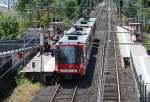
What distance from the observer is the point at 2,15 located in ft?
156

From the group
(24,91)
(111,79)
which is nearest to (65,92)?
(24,91)

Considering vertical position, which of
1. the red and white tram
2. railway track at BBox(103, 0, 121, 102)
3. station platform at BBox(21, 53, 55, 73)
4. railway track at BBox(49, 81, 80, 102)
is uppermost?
the red and white tram

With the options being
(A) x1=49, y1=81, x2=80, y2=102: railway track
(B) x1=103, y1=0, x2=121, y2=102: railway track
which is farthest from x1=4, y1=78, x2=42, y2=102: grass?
(B) x1=103, y1=0, x2=121, y2=102: railway track

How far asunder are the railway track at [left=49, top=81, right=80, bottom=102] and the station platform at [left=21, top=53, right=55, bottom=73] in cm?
166

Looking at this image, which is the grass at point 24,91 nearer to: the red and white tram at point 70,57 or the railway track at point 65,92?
the railway track at point 65,92

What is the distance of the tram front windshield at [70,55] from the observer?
33500 millimetres

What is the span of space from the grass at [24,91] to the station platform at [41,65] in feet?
4.57

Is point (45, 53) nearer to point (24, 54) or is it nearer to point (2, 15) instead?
point (24, 54)

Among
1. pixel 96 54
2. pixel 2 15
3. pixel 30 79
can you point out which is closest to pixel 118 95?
pixel 30 79

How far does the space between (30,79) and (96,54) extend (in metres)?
13.8

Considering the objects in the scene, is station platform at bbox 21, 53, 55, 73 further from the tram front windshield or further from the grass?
the grass

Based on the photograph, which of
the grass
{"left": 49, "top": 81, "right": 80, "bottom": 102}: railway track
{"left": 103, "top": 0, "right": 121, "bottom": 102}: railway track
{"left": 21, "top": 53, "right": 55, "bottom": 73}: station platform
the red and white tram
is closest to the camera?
the grass

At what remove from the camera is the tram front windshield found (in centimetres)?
3350

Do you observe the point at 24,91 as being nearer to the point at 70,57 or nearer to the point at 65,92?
the point at 65,92
